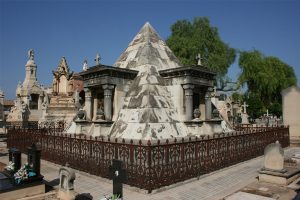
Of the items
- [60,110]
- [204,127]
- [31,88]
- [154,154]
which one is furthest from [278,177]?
[31,88]

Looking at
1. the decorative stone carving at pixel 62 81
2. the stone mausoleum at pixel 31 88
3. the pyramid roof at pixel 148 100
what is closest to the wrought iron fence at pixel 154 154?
the pyramid roof at pixel 148 100

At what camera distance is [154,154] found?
676 centimetres

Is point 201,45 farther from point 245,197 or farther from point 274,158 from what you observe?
point 245,197

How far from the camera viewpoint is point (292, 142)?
16.3 m

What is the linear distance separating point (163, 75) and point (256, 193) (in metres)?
7.09

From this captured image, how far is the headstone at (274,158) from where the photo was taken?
7656mm

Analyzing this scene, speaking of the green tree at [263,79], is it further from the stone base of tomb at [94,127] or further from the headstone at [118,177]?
the headstone at [118,177]

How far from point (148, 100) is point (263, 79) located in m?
35.3

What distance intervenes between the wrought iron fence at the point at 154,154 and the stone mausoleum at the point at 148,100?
1.44 metres

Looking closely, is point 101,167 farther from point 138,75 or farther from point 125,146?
point 138,75

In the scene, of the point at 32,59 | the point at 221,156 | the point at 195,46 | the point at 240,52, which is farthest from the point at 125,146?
the point at 32,59

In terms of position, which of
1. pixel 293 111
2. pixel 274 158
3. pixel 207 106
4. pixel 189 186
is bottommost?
pixel 189 186

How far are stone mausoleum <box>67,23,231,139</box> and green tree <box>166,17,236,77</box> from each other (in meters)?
23.8

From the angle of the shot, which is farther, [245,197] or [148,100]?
[148,100]
